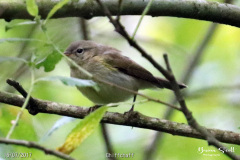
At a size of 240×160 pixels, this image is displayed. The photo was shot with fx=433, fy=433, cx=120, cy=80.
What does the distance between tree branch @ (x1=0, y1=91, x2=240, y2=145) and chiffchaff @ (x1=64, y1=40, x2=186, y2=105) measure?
0.71 m

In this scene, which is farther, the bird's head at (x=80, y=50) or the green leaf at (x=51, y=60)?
the bird's head at (x=80, y=50)

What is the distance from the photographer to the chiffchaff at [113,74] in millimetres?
4309

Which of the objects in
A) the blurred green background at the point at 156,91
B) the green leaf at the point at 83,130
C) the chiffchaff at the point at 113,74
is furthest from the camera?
the blurred green background at the point at 156,91

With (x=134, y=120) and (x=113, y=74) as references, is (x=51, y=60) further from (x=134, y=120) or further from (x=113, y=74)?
(x=113, y=74)

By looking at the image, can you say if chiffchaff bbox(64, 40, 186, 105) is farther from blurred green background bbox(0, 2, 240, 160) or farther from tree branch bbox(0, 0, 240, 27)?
tree branch bbox(0, 0, 240, 27)

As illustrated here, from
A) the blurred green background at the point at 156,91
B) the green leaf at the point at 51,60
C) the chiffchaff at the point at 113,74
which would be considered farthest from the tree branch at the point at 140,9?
the blurred green background at the point at 156,91

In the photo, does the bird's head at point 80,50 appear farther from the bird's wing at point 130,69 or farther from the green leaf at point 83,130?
the green leaf at point 83,130

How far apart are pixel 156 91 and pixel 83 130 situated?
430 cm

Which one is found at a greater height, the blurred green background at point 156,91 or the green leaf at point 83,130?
the blurred green background at point 156,91

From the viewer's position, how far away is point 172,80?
1.91 metres

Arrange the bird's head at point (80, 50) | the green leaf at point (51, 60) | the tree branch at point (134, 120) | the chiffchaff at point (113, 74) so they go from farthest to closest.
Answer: the bird's head at point (80, 50) < the chiffchaff at point (113, 74) < the tree branch at point (134, 120) < the green leaf at point (51, 60)

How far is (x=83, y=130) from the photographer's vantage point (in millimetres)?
2287

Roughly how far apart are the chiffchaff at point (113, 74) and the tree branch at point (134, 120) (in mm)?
705

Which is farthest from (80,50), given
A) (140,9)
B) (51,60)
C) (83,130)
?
Result: (83,130)
